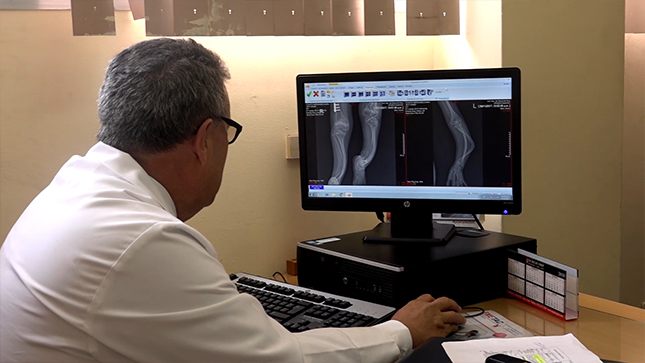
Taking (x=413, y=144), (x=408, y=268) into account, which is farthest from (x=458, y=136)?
(x=408, y=268)

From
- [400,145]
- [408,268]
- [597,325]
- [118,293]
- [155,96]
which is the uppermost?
[155,96]

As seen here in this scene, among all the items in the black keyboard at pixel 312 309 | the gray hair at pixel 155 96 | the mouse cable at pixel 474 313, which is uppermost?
the gray hair at pixel 155 96

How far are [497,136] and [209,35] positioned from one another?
79 cm

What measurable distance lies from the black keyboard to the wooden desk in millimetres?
298

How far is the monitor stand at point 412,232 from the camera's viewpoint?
1.67 m

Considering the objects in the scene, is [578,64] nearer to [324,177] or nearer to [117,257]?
[324,177]

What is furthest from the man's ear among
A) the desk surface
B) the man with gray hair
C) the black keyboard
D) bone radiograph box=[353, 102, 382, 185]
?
the desk surface

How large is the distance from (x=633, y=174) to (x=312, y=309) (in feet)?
5.93

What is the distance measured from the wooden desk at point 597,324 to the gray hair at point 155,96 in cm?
81

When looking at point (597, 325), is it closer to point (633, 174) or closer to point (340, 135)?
point (340, 135)

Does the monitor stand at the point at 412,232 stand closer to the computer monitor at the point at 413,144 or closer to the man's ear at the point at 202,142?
the computer monitor at the point at 413,144

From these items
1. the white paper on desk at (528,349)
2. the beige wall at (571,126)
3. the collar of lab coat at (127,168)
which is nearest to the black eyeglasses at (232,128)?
the collar of lab coat at (127,168)

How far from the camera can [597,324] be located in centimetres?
143

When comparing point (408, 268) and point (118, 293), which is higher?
point (118, 293)
